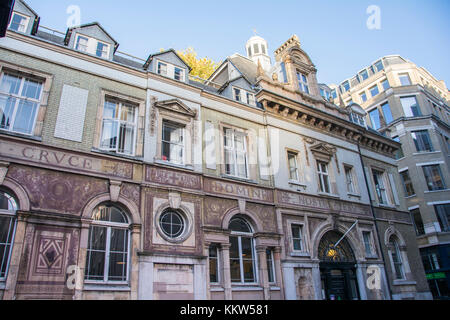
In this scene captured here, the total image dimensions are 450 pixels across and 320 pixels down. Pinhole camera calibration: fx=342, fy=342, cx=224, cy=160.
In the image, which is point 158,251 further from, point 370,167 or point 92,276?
point 370,167

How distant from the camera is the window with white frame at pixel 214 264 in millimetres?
13062

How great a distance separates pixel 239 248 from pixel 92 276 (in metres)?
5.94

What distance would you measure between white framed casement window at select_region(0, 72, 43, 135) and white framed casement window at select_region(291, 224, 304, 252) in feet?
37.9

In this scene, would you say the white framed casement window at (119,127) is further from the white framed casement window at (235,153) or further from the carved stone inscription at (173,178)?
the white framed casement window at (235,153)

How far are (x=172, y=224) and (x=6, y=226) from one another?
17.2ft

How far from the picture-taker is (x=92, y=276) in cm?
1065

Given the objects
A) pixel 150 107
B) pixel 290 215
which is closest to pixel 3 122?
pixel 150 107

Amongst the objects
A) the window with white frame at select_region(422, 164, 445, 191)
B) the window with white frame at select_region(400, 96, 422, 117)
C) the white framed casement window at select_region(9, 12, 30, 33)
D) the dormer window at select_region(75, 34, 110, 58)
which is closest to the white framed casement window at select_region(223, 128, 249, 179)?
the dormer window at select_region(75, 34, 110, 58)

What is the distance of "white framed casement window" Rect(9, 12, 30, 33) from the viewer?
40.2 ft

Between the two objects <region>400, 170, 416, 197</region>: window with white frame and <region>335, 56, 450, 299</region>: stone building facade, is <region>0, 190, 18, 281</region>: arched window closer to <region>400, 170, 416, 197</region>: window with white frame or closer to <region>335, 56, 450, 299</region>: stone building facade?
<region>335, 56, 450, 299</region>: stone building facade

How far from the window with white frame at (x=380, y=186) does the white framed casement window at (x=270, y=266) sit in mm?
10633

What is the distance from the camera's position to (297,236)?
53.0 feet

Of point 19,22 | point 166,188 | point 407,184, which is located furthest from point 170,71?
point 407,184

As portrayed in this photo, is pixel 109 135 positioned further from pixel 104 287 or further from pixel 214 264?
pixel 214 264
